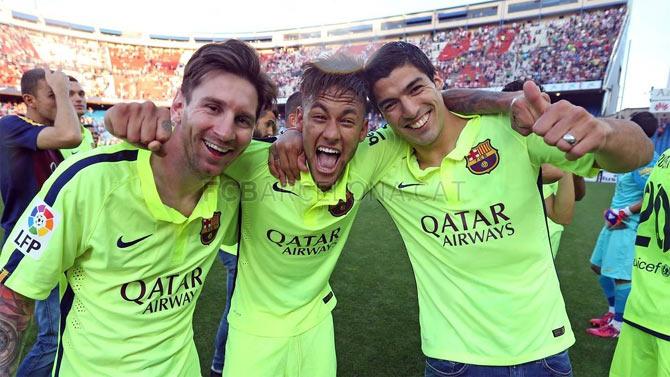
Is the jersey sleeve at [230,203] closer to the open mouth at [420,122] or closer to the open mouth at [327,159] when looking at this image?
the open mouth at [327,159]

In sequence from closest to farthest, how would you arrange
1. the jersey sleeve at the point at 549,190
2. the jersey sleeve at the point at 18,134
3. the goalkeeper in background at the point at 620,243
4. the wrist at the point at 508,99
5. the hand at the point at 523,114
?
the hand at the point at 523,114 < the wrist at the point at 508,99 < the jersey sleeve at the point at 18,134 < the jersey sleeve at the point at 549,190 < the goalkeeper in background at the point at 620,243

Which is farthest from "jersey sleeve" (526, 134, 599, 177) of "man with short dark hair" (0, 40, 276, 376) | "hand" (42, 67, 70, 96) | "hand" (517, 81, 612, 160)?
"hand" (42, 67, 70, 96)

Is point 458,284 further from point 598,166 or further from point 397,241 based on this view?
point 397,241

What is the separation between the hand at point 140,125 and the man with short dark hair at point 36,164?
68.5 inches

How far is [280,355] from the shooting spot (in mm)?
2102

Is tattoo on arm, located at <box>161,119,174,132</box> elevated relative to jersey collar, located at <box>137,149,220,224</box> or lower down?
elevated

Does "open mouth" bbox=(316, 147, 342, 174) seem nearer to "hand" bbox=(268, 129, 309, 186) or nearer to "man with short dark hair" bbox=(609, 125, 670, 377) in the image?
"hand" bbox=(268, 129, 309, 186)

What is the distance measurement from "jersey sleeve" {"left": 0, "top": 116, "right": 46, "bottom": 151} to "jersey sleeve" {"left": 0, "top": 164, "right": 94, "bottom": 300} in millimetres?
1819

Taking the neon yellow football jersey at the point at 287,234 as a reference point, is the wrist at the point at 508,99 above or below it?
above

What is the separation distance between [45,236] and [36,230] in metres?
0.05

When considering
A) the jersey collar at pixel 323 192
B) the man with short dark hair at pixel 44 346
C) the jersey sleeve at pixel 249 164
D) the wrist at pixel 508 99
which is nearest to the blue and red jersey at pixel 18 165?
the man with short dark hair at pixel 44 346

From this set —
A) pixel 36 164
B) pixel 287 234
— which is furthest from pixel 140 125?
pixel 36 164

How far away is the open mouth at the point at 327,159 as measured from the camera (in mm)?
2075

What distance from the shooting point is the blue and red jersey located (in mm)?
2971
